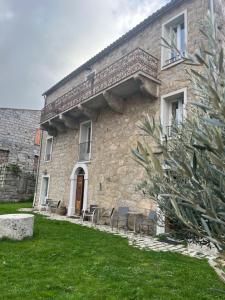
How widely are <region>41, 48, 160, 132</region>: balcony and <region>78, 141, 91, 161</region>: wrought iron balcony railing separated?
5.22 feet

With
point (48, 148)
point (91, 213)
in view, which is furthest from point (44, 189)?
point (91, 213)

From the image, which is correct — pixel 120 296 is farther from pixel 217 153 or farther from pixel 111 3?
pixel 111 3

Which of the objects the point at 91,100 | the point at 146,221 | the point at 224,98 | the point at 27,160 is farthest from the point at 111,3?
the point at 27,160

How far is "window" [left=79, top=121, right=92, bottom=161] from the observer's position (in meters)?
13.6

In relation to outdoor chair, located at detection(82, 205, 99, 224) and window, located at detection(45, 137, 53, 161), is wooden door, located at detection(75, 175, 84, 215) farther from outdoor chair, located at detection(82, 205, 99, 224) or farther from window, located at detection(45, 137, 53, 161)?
window, located at detection(45, 137, 53, 161)

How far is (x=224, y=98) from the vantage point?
138cm

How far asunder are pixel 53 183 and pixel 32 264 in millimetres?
10705

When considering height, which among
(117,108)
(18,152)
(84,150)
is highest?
(117,108)

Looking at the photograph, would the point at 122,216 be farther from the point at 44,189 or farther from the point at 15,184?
the point at 15,184

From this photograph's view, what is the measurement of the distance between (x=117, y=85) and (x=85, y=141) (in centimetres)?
476

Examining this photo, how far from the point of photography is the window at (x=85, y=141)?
44.6 ft

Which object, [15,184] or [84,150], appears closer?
[84,150]

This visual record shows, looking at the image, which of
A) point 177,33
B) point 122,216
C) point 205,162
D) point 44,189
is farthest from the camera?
point 44,189

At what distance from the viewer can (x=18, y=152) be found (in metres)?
23.0
